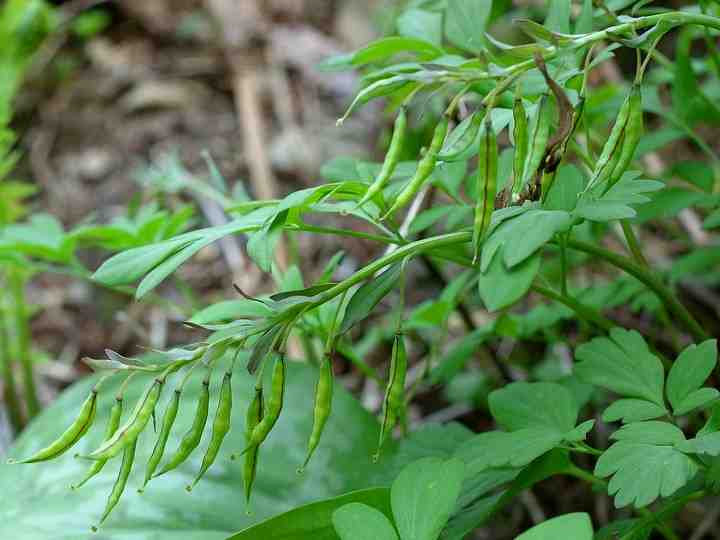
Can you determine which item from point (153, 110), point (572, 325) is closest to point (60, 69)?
point (153, 110)

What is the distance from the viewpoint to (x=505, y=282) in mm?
653

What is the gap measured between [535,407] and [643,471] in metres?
0.16

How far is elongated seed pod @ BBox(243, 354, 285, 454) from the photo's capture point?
682 millimetres

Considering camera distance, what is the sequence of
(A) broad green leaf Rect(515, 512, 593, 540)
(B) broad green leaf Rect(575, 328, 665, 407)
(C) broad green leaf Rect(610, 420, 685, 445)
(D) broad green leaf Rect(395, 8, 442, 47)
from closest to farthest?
(A) broad green leaf Rect(515, 512, 593, 540) < (C) broad green leaf Rect(610, 420, 685, 445) < (B) broad green leaf Rect(575, 328, 665, 407) < (D) broad green leaf Rect(395, 8, 442, 47)

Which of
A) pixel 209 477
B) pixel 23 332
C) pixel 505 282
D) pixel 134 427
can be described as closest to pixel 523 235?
pixel 505 282

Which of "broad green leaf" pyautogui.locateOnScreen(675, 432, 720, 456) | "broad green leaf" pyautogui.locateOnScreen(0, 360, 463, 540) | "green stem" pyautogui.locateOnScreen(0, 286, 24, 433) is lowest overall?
"green stem" pyautogui.locateOnScreen(0, 286, 24, 433)

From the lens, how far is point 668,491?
644 mm

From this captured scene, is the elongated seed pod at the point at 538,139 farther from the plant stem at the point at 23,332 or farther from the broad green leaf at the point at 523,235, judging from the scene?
the plant stem at the point at 23,332

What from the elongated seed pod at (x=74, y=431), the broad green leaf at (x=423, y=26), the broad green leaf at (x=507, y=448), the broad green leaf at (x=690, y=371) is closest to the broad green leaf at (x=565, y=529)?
the broad green leaf at (x=507, y=448)

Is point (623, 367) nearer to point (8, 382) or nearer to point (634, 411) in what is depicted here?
point (634, 411)

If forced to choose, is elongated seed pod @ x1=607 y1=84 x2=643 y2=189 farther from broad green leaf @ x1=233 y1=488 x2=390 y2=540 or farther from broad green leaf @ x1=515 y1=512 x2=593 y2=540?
broad green leaf @ x1=233 y1=488 x2=390 y2=540

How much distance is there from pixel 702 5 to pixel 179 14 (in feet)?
8.88

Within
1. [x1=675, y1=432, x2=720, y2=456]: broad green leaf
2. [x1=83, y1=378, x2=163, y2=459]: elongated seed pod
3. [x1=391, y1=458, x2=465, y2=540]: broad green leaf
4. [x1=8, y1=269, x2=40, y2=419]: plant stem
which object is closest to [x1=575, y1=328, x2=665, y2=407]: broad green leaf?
[x1=675, y1=432, x2=720, y2=456]: broad green leaf

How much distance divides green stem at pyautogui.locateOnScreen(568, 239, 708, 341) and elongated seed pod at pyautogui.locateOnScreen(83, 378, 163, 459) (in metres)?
0.42
